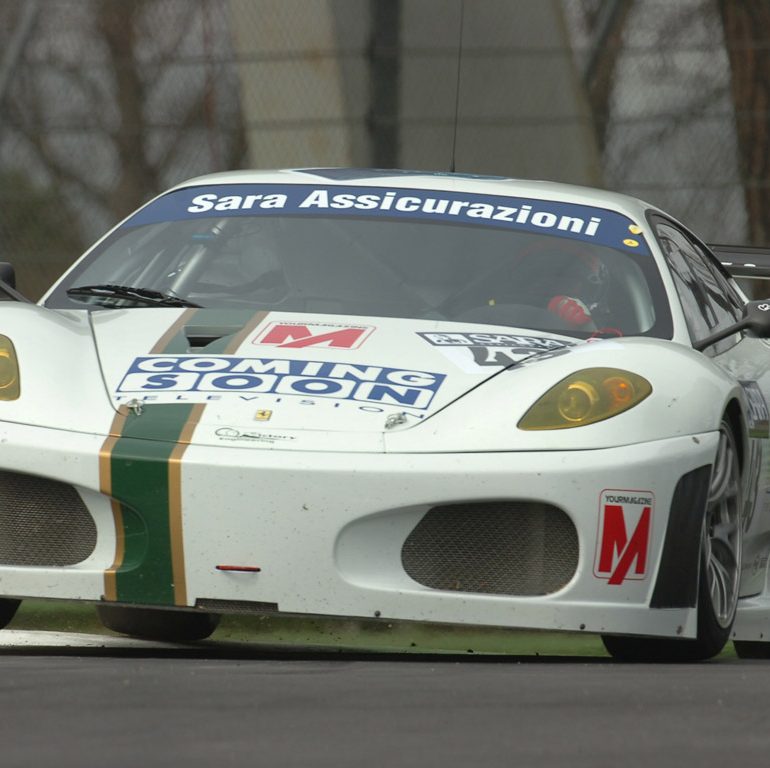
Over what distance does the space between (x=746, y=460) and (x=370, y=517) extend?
1.16 metres

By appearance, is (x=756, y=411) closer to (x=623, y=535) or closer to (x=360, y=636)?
(x=623, y=535)

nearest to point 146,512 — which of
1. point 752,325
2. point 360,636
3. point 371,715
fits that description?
point 371,715

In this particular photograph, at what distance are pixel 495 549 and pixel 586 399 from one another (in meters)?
0.40

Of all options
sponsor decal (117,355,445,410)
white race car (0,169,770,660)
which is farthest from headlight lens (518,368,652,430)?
sponsor decal (117,355,445,410)

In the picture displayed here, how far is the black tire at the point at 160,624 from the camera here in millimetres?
5672

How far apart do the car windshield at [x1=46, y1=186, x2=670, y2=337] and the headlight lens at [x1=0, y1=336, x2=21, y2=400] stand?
2.22ft

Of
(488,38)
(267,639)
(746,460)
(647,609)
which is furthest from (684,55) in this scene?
(647,609)

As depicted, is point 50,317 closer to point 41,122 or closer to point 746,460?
point 746,460

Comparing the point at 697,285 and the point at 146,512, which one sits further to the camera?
the point at 697,285

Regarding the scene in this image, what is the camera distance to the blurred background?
34.1 ft

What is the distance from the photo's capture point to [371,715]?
317cm

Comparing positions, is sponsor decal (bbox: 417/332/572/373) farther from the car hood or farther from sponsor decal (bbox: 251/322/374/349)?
sponsor decal (bbox: 251/322/374/349)

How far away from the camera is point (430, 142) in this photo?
10.4 metres

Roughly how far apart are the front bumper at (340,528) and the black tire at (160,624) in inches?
54.8
